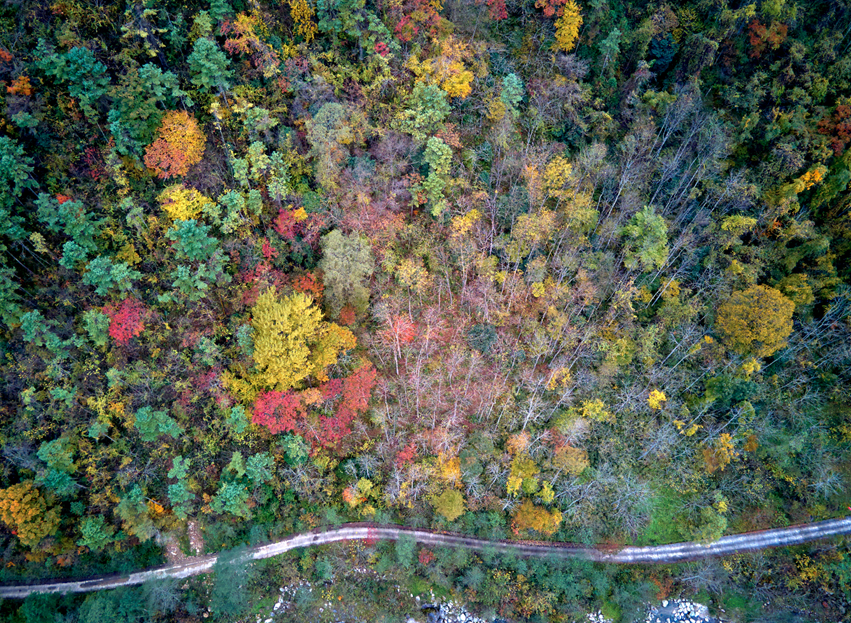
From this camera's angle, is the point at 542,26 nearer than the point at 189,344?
No

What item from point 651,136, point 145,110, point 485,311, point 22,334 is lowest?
point 22,334

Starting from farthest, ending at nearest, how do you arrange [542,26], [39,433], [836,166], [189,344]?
[542,26]
[836,166]
[189,344]
[39,433]

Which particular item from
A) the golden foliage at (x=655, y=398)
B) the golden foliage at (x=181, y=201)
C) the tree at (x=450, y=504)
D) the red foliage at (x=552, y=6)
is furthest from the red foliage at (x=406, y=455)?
the red foliage at (x=552, y=6)

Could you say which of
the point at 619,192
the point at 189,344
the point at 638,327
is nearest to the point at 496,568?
the point at 638,327

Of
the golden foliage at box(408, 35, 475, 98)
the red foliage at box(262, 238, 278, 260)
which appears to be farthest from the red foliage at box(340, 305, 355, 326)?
the golden foliage at box(408, 35, 475, 98)

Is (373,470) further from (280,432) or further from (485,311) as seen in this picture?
(485,311)

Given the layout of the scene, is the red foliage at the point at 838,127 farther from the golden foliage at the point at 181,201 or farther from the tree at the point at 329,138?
the golden foliage at the point at 181,201

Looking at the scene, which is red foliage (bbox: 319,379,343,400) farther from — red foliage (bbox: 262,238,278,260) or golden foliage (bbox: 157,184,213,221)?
golden foliage (bbox: 157,184,213,221)
